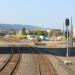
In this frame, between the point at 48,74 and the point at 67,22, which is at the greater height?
the point at 67,22

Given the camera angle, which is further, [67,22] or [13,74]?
[67,22]

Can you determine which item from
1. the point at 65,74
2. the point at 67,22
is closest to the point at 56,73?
the point at 65,74

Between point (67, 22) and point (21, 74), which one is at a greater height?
point (67, 22)

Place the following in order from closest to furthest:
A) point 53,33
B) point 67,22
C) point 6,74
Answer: point 6,74 < point 67,22 < point 53,33

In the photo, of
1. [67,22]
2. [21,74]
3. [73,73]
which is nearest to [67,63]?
[67,22]

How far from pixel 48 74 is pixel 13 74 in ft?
7.42

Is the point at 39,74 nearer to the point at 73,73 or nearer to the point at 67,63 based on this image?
the point at 73,73

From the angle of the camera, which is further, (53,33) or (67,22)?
(53,33)

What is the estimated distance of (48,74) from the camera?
22.3 metres

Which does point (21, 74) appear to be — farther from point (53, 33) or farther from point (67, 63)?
point (53, 33)

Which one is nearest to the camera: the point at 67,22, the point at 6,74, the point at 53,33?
the point at 6,74

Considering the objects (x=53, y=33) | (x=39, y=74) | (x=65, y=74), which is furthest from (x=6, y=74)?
(x=53, y=33)

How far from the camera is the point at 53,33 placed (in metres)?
186

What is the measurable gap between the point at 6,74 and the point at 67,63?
9371 millimetres
